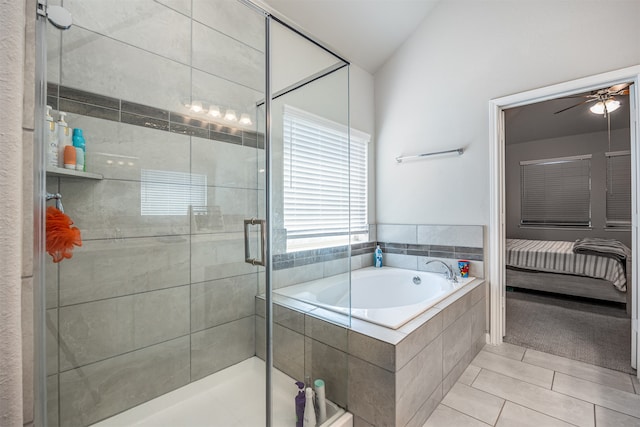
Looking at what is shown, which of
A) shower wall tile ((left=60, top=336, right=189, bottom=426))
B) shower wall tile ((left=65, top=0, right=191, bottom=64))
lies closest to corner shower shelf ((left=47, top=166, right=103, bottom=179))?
shower wall tile ((left=65, top=0, right=191, bottom=64))

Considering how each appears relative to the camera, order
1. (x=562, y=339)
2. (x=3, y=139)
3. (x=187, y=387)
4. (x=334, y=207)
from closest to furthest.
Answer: (x=3, y=139) → (x=187, y=387) → (x=334, y=207) → (x=562, y=339)

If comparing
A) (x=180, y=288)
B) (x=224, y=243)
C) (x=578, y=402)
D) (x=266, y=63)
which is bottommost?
(x=578, y=402)

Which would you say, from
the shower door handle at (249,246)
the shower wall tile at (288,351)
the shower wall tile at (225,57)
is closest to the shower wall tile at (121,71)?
the shower wall tile at (225,57)

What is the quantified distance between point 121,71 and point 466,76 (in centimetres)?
272

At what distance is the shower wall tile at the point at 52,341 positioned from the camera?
113 cm

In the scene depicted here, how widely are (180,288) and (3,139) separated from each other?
1.33 metres

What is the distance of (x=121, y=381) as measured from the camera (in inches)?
56.0

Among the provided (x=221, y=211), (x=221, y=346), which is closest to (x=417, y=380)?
(x=221, y=346)

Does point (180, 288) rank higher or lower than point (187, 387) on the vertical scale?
higher

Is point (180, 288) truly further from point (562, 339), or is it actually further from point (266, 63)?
point (562, 339)

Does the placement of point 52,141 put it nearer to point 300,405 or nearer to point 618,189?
point 300,405

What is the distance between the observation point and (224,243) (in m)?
1.71

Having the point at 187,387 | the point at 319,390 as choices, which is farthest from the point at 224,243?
the point at 319,390

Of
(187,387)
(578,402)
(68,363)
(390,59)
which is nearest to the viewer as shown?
(68,363)
